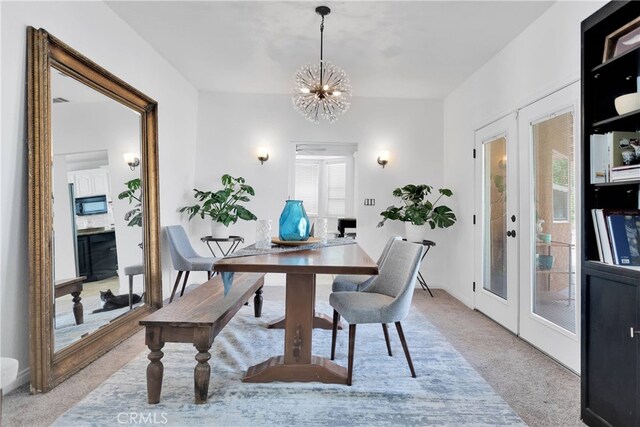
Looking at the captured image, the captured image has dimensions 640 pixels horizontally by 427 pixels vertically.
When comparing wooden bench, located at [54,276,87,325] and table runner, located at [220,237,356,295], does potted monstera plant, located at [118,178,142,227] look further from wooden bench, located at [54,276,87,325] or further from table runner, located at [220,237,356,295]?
table runner, located at [220,237,356,295]

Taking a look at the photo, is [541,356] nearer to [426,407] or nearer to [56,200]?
[426,407]

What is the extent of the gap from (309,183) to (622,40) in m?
7.19

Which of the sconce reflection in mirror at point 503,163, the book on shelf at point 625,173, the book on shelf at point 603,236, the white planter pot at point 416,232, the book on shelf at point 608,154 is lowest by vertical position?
the white planter pot at point 416,232

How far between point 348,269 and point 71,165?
211cm

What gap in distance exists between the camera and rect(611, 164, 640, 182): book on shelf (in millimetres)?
1619

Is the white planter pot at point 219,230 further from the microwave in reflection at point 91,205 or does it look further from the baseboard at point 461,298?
the baseboard at point 461,298

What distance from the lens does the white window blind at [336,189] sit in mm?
8422

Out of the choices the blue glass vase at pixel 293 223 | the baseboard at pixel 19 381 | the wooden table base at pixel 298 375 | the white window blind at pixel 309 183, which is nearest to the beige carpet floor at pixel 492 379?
the baseboard at pixel 19 381

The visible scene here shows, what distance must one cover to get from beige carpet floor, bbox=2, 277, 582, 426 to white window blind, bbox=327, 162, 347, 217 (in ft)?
16.8

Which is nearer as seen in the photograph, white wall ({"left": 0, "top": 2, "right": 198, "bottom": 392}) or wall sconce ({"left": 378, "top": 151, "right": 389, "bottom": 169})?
white wall ({"left": 0, "top": 2, "right": 198, "bottom": 392})

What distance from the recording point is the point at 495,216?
11.8ft

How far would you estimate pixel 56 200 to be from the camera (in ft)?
7.64

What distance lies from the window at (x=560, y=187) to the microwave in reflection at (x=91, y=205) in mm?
3547

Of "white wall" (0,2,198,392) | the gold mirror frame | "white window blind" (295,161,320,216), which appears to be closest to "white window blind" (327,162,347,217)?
"white window blind" (295,161,320,216)
